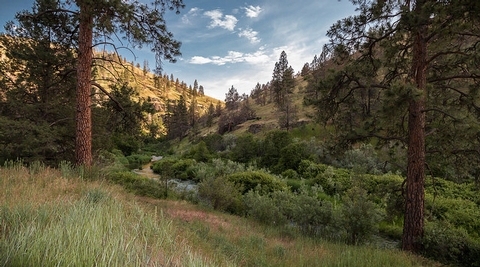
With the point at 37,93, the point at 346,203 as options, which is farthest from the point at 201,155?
the point at 346,203

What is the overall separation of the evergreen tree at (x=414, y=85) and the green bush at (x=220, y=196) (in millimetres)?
7633

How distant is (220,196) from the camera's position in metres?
13.7

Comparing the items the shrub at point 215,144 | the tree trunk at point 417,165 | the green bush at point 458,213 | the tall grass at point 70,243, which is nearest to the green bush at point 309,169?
the green bush at point 458,213

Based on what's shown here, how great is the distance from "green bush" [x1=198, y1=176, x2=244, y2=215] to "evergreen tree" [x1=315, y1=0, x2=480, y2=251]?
7633mm

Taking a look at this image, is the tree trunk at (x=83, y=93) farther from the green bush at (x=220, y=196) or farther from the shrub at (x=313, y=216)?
the shrub at (x=313, y=216)

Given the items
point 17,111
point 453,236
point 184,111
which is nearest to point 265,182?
point 453,236

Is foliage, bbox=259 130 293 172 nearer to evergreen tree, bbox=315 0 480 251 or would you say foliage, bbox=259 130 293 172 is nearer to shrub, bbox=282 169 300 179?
shrub, bbox=282 169 300 179

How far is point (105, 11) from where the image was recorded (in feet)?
21.5

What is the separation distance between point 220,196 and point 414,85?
1076 cm

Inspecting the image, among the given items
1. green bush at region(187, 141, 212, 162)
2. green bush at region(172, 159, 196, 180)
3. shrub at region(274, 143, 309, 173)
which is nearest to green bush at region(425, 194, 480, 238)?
shrub at region(274, 143, 309, 173)

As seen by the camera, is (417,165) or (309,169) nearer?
(417,165)

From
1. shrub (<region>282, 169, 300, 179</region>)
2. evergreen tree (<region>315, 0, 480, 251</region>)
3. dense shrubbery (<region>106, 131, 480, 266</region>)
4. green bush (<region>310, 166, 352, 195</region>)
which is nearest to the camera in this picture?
evergreen tree (<region>315, 0, 480, 251</region>)

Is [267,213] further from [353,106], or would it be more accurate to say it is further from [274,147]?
[274,147]

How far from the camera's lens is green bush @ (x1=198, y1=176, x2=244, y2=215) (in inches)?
542
